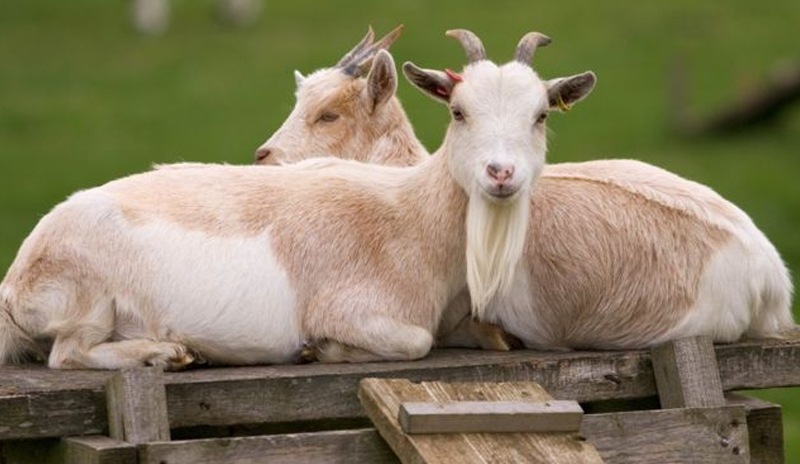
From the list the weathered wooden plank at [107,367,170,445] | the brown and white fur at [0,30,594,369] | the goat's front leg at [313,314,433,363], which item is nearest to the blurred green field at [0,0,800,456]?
the brown and white fur at [0,30,594,369]

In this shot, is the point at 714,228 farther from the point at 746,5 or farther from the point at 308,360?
the point at 746,5

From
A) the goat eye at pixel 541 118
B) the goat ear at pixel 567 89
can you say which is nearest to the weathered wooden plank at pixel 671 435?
the goat eye at pixel 541 118

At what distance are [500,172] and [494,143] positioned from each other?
193 mm

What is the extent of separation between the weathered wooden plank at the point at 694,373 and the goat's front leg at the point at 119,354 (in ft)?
6.09

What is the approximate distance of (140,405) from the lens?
785cm

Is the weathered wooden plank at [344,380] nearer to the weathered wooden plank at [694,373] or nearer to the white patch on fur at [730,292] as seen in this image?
the weathered wooden plank at [694,373]

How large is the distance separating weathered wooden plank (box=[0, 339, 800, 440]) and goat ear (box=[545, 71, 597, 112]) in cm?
99

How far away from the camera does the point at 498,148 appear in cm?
851

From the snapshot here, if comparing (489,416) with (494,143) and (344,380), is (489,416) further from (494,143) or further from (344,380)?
(494,143)

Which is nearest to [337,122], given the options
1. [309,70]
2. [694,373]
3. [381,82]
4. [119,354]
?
[381,82]

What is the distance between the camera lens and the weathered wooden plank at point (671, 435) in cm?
824

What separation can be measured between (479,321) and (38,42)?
2701cm

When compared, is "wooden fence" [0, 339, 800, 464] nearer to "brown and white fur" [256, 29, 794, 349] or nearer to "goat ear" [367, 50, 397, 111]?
"brown and white fur" [256, 29, 794, 349]

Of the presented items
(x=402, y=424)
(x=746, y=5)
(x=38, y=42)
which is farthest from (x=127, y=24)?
(x=402, y=424)
